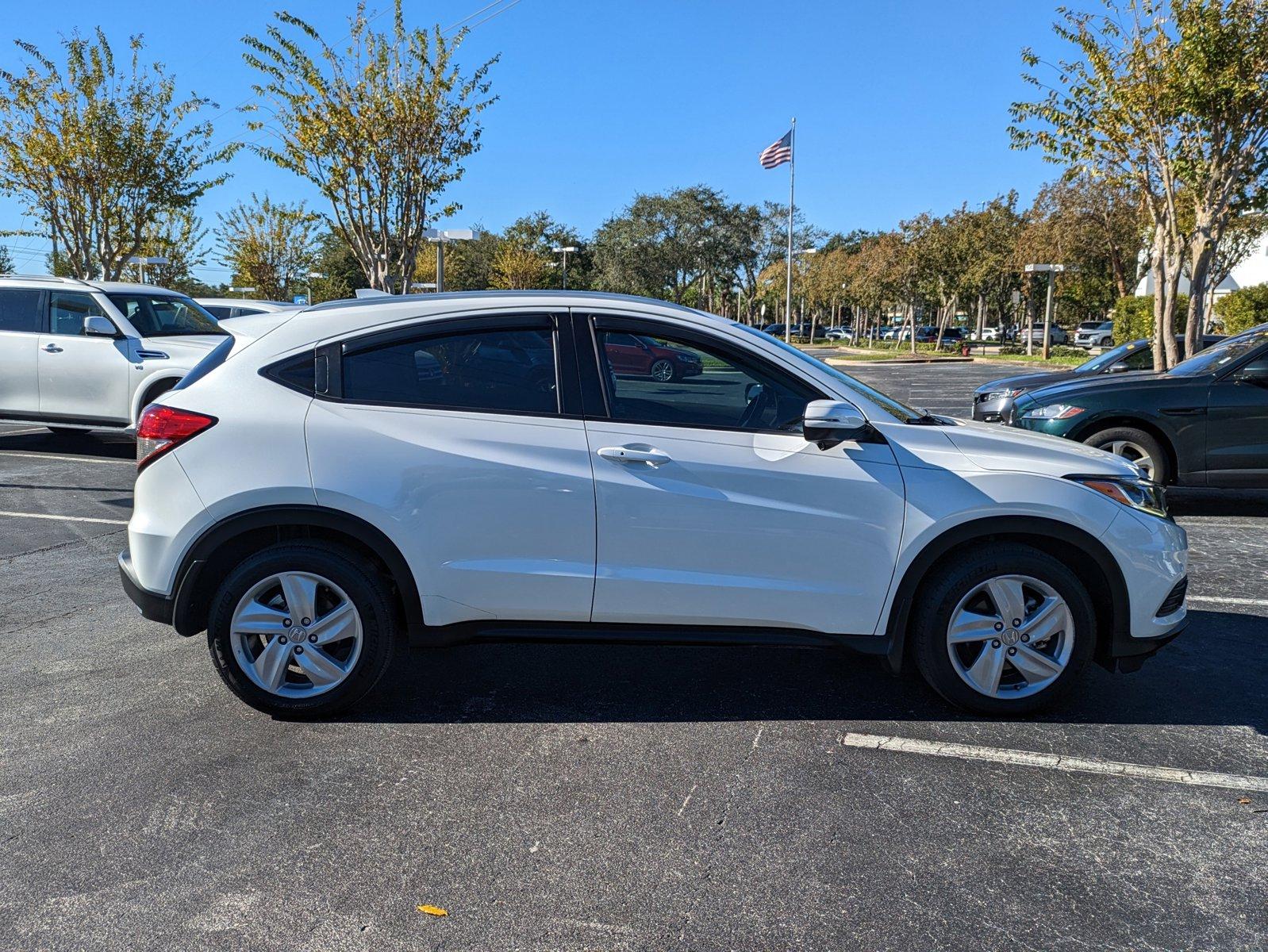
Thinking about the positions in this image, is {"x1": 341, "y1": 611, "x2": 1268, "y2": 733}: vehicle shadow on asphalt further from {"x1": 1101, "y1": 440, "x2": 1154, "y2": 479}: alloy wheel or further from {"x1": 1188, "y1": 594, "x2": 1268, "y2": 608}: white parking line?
{"x1": 1101, "y1": 440, "x2": 1154, "y2": 479}: alloy wheel

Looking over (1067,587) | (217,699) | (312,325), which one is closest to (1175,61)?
(1067,587)

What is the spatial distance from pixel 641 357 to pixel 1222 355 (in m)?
6.94

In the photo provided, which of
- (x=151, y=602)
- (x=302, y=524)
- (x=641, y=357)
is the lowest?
(x=151, y=602)

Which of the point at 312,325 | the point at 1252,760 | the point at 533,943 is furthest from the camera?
the point at 312,325

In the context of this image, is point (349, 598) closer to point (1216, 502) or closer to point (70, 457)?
point (1216, 502)

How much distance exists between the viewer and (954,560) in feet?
13.0

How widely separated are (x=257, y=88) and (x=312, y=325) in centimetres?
1702

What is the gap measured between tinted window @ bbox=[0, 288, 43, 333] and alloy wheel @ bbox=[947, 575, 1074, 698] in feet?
35.0

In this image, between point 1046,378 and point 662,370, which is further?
point 1046,378

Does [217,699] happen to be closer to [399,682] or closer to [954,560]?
[399,682]

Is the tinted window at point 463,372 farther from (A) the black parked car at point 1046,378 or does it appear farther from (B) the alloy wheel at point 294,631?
(A) the black parked car at point 1046,378

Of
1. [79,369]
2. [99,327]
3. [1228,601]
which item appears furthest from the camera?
[79,369]

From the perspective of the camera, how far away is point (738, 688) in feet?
14.5

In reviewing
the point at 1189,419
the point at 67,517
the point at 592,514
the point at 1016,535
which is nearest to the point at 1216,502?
the point at 1189,419
